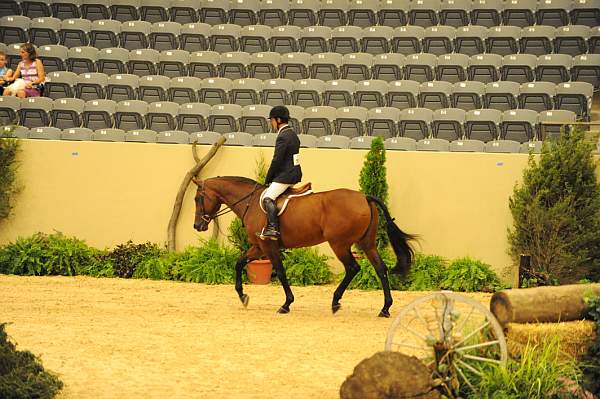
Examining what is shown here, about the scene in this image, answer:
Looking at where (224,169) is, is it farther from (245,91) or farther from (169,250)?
(245,91)

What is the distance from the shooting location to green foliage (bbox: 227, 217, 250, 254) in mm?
14266

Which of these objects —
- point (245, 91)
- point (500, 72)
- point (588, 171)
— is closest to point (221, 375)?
point (588, 171)

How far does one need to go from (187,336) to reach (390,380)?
3933 millimetres

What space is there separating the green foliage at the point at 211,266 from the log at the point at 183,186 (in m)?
0.69

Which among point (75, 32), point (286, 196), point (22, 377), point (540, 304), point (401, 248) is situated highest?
point (75, 32)

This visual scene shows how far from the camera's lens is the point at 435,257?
14.0 m

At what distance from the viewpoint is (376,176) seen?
1403cm

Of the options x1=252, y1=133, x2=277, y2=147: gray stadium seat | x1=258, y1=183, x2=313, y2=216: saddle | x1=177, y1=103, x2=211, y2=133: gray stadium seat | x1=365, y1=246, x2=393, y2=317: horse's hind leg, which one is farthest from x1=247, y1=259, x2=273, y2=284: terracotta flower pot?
x1=177, y1=103, x2=211, y2=133: gray stadium seat

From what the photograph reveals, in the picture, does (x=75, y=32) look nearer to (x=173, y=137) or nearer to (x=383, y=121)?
(x=173, y=137)

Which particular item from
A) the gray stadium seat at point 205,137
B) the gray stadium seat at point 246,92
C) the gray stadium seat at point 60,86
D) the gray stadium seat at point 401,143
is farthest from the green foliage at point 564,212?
the gray stadium seat at point 60,86

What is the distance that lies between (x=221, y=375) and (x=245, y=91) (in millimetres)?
10438

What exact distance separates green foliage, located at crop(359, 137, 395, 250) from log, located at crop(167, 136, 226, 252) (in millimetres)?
2428

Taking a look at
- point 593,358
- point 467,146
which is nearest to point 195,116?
point 467,146

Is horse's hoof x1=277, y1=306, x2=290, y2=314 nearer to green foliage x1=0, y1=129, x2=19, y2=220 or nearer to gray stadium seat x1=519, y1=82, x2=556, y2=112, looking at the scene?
green foliage x1=0, y1=129, x2=19, y2=220
